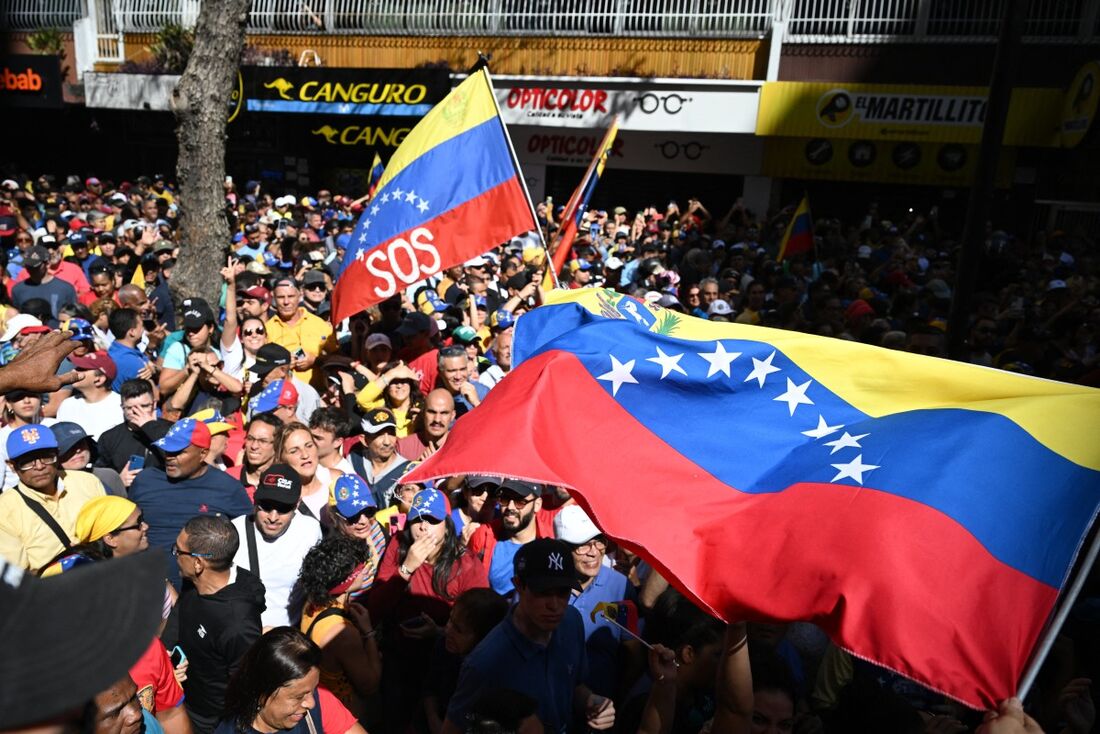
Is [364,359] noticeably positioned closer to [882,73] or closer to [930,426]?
[930,426]

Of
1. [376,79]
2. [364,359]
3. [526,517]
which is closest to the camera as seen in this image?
[526,517]

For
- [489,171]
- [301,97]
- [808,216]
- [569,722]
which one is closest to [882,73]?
[808,216]

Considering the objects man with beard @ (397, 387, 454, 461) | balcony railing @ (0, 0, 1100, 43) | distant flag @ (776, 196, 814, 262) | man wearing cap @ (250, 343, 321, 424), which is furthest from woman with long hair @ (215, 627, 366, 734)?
balcony railing @ (0, 0, 1100, 43)

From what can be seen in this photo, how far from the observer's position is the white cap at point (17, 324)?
7.05m

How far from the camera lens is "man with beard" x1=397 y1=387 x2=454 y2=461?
5566mm

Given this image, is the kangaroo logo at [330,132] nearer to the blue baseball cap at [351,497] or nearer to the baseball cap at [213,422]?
the baseball cap at [213,422]

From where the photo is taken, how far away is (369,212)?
21.7 ft

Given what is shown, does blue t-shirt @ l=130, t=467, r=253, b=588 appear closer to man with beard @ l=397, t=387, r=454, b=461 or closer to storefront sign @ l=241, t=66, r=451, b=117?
man with beard @ l=397, t=387, r=454, b=461

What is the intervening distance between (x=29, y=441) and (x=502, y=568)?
2.32 meters

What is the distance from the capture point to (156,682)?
125 inches

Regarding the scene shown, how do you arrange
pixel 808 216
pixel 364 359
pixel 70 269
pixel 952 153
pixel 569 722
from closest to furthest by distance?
pixel 569 722 < pixel 364 359 < pixel 70 269 < pixel 808 216 < pixel 952 153

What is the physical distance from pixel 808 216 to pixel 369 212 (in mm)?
7549

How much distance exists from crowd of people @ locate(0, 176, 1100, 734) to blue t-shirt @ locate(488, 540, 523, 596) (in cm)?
2

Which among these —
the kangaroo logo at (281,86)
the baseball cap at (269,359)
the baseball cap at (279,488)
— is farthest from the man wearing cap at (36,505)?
the kangaroo logo at (281,86)
